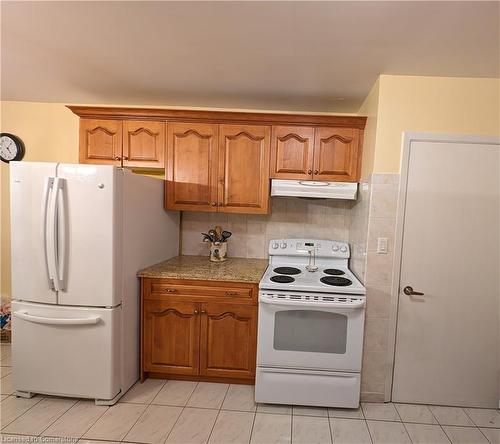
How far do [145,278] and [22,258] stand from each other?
2.60 ft

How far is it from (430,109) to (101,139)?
261 centimetres

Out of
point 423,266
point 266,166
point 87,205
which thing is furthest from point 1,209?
point 423,266

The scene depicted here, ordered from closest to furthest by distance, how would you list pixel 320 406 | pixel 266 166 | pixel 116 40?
pixel 116 40 → pixel 320 406 → pixel 266 166

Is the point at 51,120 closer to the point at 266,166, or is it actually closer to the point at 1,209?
the point at 1,209

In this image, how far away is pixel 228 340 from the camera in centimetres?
A: 222

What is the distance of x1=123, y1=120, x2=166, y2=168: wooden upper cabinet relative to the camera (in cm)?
251

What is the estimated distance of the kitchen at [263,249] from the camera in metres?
1.93

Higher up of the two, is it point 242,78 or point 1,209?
point 242,78

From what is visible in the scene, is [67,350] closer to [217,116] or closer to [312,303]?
[312,303]

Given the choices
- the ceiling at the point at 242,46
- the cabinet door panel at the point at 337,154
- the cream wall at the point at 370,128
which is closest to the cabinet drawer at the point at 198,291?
the cabinet door panel at the point at 337,154

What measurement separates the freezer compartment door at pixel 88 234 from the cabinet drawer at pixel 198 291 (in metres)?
0.36

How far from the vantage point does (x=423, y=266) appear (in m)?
2.04

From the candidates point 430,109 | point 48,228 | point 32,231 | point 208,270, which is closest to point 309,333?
point 208,270

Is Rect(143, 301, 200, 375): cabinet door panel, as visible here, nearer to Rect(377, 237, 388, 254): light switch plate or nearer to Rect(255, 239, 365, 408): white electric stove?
Rect(255, 239, 365, 408): white electric stove
